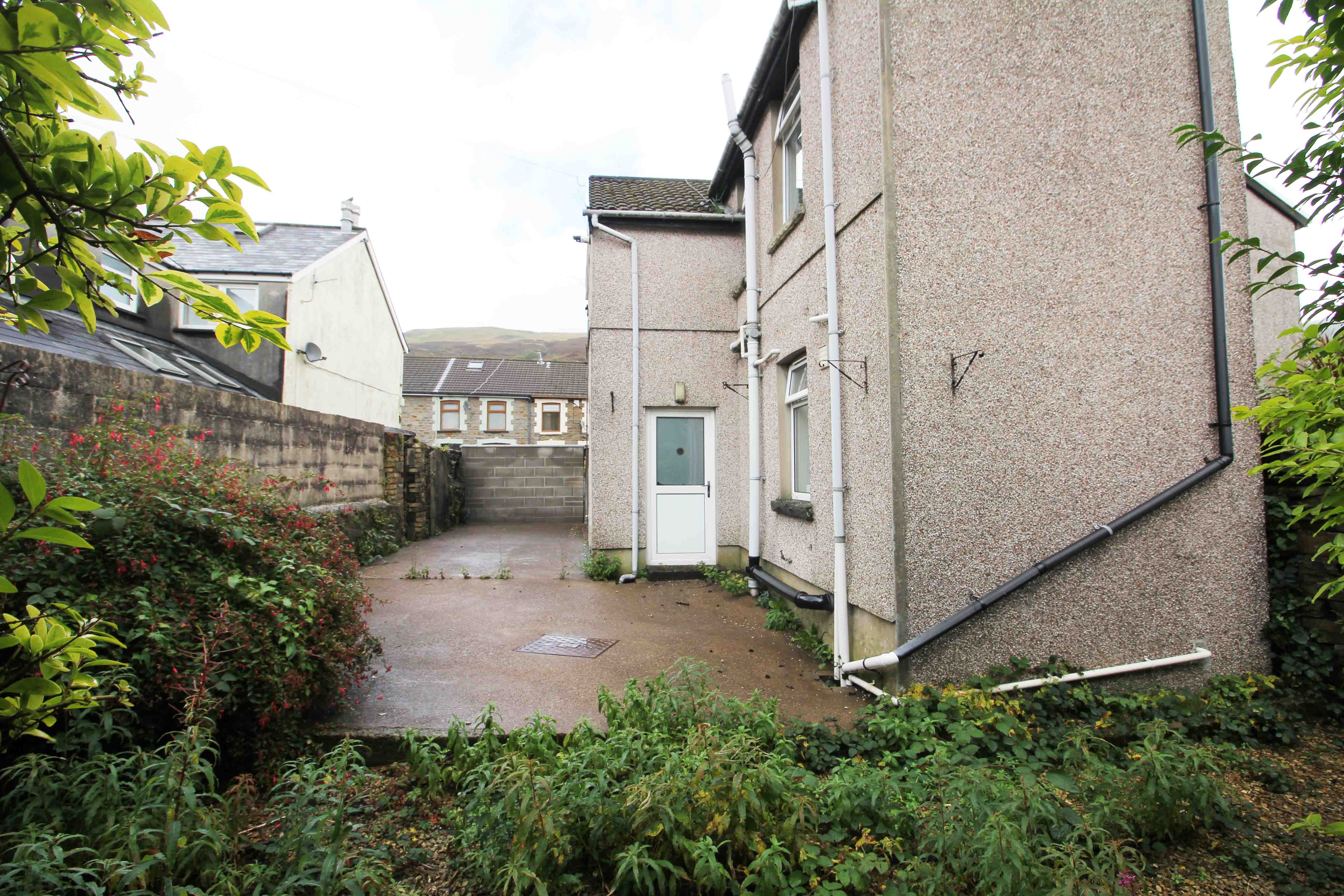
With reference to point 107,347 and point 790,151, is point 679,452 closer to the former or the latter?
point 790,151

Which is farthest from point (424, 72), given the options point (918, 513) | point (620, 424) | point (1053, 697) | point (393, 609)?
point (1053, 697)

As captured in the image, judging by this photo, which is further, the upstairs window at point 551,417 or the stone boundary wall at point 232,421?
the upstairs window at point 551,417

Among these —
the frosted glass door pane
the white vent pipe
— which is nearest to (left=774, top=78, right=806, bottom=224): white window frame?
the white vent pipe

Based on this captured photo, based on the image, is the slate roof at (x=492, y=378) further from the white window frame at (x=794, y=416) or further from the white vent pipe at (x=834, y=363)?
the white vent pipe at (x=834, y=363)

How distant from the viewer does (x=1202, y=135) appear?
5.93 feet

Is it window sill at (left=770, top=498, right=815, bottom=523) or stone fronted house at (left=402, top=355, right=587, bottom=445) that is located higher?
stone fronted house at (left=402, top=355, right=587, bottom=445)

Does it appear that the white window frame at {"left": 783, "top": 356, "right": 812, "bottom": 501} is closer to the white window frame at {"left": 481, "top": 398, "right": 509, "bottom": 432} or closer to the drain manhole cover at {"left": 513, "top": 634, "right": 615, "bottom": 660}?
the drain manhole cover at {"left": 513, "top": 634, "right": 615, "bottom": 660}

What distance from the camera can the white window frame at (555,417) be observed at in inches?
1147

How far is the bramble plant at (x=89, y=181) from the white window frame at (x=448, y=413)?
2862 centimetres

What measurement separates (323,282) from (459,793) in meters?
14.0

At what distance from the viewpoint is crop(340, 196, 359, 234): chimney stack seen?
16141 millimetres

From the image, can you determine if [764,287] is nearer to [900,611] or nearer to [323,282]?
[900,611]

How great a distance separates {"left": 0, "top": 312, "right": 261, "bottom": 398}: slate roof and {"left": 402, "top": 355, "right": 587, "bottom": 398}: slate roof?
1663 cm

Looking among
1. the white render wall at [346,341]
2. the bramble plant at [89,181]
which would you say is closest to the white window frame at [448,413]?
the white render wall at [346,341]
